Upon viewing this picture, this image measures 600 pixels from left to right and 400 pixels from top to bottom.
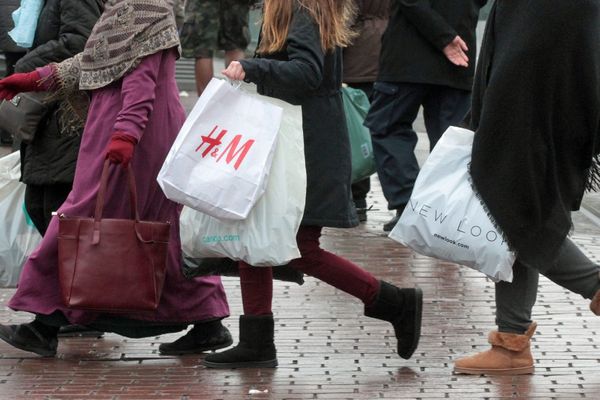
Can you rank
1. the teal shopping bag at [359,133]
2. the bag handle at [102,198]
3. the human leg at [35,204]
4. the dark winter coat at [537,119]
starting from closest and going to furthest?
the dark winter coat at [537,119], the bag handle at [102,198], the human leg at [35,204], the teal shopping bag at [359,133]

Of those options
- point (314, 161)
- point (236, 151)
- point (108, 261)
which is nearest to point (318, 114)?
point (314, 161)

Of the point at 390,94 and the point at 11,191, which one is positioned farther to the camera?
the point at 390,94

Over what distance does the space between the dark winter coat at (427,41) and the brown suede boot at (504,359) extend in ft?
9.50

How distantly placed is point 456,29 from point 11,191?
292 centimetres

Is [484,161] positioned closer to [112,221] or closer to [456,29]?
[112,221]

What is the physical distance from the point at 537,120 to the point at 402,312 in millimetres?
972

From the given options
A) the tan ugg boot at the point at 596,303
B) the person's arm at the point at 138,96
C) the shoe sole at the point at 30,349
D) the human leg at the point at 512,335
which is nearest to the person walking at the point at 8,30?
the shoe sole at the point at 30,349

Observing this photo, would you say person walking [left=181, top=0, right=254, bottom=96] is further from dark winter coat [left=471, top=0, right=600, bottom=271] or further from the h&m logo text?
dark winter coat [left=471, top=0, right=600, bottom=271]

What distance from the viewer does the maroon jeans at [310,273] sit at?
5762 millimetres

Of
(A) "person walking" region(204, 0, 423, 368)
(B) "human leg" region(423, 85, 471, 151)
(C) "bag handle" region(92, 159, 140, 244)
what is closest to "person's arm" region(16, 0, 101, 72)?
(C) "bag handle" region(92, 159, 140, 244)

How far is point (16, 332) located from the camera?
20.0 ft

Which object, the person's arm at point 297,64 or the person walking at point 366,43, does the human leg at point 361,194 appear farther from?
the person's arm at point 297,64

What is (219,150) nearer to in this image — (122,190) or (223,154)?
(223,154)

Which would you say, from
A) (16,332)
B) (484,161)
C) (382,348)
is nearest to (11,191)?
(16,332)
